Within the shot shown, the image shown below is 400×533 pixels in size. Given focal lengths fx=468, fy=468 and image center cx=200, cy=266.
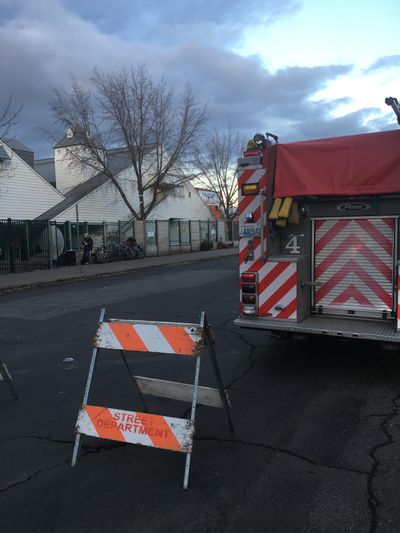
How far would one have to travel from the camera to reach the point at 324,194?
215 inches

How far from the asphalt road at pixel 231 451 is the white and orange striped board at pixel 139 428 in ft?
0.81

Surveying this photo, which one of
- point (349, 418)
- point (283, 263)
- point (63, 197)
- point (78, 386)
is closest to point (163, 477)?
point (349, 418)

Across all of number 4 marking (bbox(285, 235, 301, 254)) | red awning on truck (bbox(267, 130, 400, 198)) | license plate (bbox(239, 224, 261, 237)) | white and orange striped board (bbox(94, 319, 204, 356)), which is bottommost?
white and orange striped board (bbox(94, 319, 204, 356))

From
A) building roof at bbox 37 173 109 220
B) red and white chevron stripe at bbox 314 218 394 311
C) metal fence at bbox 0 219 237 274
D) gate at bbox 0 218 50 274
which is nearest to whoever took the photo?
red and white chevron stripe at bbox 314 218 394 311

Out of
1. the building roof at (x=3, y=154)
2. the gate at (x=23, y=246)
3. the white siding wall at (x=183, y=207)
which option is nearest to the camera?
the gate at (x=23, y=246)

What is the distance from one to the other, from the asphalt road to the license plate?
1.65m

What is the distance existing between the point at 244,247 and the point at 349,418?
2.37 m

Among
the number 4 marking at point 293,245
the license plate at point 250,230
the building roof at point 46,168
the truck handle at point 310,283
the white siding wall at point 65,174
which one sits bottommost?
the truck handle at point 310,283

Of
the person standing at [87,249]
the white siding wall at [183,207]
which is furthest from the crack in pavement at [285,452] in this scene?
the white siding wall at [183,207]

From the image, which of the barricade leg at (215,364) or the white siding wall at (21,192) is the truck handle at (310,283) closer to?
the barricade leg at (215,364)

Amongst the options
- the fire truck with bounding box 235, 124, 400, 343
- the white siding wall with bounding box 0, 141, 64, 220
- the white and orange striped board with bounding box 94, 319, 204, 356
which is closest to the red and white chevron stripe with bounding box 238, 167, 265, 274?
the fire truck with bounding box 235, 124, 400, 343

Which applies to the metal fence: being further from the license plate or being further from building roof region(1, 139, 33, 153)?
the license plate

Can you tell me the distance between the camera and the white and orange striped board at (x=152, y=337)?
3.41 meters

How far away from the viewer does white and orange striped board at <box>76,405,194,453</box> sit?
3.27m
